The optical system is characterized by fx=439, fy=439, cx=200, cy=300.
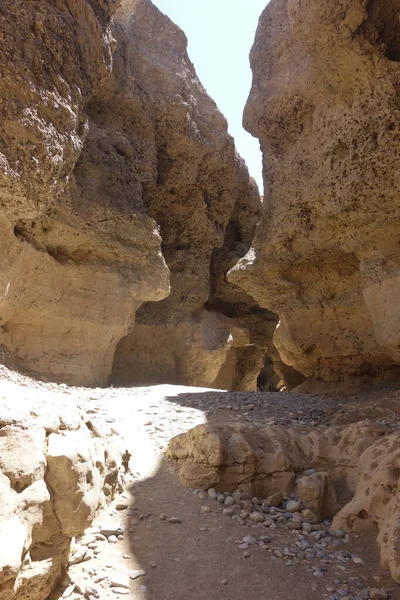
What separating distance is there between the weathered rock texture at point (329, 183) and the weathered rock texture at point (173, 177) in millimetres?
3026

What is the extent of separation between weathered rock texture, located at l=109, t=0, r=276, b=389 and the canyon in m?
0.06

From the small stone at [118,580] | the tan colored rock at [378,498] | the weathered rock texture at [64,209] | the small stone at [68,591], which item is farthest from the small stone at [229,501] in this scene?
the weathered rock texture at [64,209]

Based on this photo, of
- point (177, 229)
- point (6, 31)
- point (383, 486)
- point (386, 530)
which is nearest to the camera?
point (386, 530)

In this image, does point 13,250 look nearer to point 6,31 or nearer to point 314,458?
point 6,31

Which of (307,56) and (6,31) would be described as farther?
(307,56)

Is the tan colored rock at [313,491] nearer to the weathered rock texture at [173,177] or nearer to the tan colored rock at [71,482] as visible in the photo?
the tan colored rock at [71,482]

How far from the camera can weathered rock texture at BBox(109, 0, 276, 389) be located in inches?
421

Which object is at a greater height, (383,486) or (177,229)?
(177,229)

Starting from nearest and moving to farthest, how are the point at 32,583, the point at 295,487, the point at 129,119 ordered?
Result: the point at 32,583
the point at 295,487
the point at 129,119

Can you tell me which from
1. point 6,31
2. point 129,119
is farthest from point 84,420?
point 129,119

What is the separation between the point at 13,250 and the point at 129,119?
5326 millimetres

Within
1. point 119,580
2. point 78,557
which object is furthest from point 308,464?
point 78,557

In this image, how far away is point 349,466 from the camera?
396 cm

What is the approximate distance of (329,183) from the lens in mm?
7020
